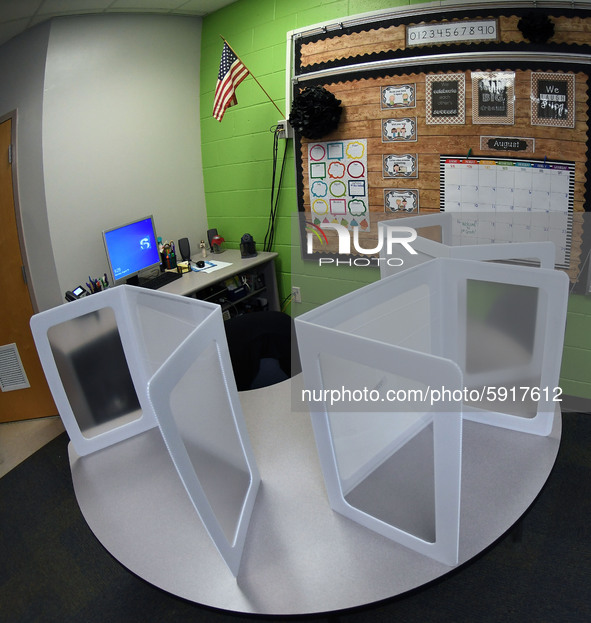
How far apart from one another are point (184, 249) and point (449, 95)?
210cm

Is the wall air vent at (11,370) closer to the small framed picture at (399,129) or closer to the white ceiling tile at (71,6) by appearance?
the white ceiling tile at (71,6)

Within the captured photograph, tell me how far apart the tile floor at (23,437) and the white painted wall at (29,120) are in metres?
1.00

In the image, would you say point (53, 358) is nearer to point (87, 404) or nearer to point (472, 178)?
point (87, 404)

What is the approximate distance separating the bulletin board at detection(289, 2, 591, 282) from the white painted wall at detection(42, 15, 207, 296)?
1.01 meters

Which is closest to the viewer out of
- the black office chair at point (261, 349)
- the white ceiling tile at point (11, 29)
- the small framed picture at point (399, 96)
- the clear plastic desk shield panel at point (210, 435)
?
the clear plastic desk shield panel at point (210, 435)

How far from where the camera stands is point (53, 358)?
1.45 m

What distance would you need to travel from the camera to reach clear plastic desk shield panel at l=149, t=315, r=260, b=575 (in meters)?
0.93

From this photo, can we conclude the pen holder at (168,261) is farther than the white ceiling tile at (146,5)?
Yes

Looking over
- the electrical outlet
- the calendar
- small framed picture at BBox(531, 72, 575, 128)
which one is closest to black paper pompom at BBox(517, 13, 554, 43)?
small framed picture at BBox(531, 72, 575, 128)

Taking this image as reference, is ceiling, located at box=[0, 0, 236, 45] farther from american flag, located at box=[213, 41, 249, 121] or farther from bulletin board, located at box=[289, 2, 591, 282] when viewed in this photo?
bulletin board, located at box=[289, 2, 591, 282]

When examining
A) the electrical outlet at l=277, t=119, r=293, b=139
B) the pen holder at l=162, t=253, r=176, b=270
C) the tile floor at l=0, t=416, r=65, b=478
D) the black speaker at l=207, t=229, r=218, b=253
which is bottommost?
the tile floor at l=0, t=416, r=65, b=478

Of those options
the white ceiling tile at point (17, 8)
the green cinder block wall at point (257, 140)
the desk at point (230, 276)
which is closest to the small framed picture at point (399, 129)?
the green cinder block wall at point (257, 140)

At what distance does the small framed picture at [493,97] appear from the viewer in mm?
2551

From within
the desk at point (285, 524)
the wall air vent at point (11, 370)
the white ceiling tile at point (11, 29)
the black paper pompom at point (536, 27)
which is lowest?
the wall air vent at point (11, 370)
